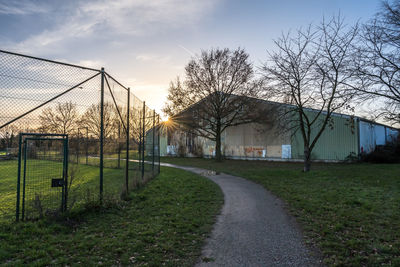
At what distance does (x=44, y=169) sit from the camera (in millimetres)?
7594

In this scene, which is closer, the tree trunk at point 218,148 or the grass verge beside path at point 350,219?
the grass verge beside path at point 350,219

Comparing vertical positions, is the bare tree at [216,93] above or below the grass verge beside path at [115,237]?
above

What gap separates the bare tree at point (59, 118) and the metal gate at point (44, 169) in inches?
11.2

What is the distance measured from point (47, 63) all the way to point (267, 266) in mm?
6199

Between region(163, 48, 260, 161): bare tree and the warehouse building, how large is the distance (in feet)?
9.31

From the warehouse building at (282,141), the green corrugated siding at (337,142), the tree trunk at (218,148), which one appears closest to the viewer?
the green corrugated siding at (337,142)

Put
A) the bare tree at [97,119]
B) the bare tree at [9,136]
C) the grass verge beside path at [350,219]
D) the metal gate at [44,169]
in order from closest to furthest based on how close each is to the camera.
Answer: the grass verge beside path at [350,219], the bare tree at [9,136], the metal gate at [44,169], the bare tree at [97,119]

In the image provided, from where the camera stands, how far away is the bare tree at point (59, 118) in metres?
6.31

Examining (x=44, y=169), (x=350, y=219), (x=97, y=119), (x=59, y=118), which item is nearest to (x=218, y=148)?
(x=97, y=119)

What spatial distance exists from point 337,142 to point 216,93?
1288 cm

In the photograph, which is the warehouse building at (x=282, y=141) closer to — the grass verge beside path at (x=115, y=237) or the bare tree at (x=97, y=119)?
the bare tree at (x=97, y=119)

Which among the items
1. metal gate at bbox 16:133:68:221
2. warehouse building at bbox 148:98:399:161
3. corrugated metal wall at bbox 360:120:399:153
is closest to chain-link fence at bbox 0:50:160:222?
metal gate at bbox 16:133:68:221

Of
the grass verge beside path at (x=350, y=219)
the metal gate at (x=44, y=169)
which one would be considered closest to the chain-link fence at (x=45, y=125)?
the metal gate at (x=44, y=169)

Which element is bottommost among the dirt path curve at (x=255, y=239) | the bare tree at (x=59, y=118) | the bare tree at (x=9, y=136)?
the dirt path curve at (x=255, y=239)
